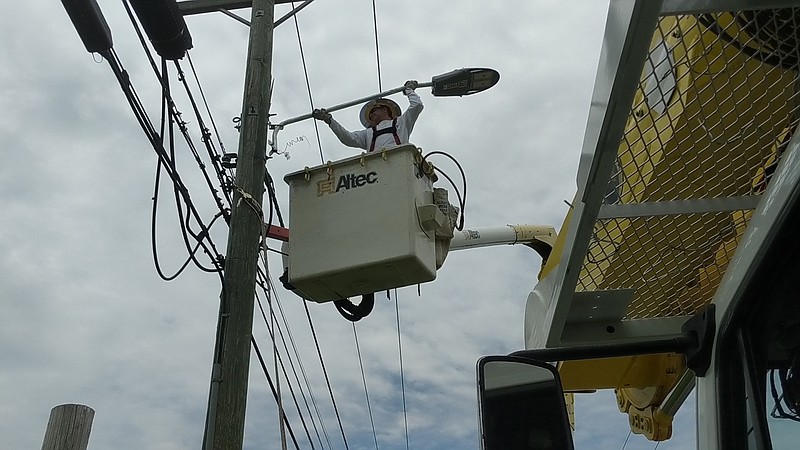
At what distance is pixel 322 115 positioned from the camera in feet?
16.5

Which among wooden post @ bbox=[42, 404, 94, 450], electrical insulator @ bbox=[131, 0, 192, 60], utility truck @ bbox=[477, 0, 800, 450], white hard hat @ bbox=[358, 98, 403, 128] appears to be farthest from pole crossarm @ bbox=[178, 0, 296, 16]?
utility truck @ bbox=[477, 0, 800, 450]

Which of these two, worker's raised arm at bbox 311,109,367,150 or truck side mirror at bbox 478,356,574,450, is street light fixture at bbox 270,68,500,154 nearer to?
worker's raised arm at bbox 311,109,367,150

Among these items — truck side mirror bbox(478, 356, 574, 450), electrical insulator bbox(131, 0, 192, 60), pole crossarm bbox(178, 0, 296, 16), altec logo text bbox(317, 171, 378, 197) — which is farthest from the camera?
pole crossarm bbox(178, 0, 296, 16)

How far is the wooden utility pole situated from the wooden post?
575 millimetres

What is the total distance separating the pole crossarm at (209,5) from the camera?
229 inches

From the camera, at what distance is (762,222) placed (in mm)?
1541

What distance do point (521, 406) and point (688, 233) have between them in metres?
0.80

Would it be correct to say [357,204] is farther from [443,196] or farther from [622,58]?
[622,58]

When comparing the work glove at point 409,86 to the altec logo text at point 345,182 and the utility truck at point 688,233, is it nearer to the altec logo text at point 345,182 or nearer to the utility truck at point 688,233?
the altec logo text at point 345,182

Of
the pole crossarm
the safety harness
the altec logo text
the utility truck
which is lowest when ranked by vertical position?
the utility truck

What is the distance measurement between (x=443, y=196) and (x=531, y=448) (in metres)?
2.26

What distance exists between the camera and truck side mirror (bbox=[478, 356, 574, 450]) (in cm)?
178

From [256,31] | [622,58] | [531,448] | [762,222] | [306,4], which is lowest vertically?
[531,448]

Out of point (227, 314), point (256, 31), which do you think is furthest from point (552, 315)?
point (256, 31)
